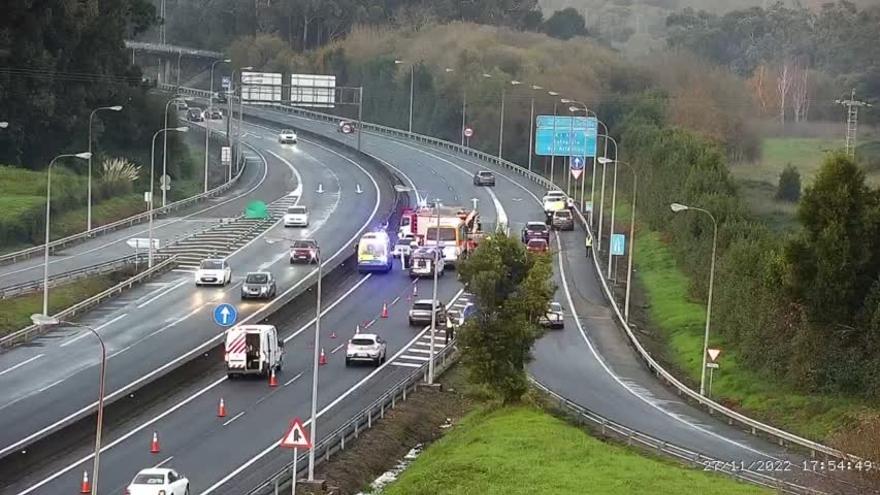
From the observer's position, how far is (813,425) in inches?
2414

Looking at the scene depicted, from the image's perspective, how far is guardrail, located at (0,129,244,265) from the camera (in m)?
90.1

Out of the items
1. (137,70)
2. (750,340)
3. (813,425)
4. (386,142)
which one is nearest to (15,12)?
(137,70)

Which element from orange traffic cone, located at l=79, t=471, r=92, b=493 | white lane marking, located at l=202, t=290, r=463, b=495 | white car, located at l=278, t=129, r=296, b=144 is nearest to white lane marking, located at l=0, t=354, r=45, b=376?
white lane marking, located at l=202, t=290, r=463, b=495

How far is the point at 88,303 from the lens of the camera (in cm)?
7662

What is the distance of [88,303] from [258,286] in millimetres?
9010

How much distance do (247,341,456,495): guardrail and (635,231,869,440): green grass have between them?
13.7 m

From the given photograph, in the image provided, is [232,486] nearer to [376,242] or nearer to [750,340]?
[750,340]

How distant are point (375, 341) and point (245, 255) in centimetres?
2825

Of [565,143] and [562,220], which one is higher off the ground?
[565,143]

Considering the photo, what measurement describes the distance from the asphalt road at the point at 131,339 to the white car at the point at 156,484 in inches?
305

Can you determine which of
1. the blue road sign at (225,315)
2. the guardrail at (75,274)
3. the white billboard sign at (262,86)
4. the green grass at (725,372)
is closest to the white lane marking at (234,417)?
the blue road sign at (225,315)

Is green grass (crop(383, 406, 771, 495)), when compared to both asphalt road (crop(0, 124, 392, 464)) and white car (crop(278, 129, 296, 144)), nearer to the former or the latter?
Result: asphalt road (crop(0, 124, 392, 464))

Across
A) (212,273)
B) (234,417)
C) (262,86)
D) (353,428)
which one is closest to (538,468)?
(353,428)

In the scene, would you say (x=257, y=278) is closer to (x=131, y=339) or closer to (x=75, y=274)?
(x=75, y=274)
